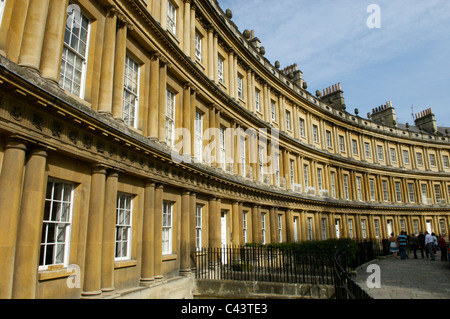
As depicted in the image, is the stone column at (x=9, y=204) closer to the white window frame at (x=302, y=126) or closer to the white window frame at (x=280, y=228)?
the white window frame at (x=280, y=228)

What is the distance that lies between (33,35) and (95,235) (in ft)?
15.3

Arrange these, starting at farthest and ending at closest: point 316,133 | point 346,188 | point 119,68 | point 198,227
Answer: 1. point 346,188
2. point 316,133
3. point 198,227
4. point 119,68

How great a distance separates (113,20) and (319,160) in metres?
22.6

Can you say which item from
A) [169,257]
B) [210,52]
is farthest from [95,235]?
[210,52]

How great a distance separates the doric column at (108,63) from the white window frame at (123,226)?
2693 mm

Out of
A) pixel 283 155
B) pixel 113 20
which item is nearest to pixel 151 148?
pixel 113 20

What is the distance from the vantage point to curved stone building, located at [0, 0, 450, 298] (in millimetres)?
6289

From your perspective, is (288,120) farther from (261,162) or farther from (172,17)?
(172,17)

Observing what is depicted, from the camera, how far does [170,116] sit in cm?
1274

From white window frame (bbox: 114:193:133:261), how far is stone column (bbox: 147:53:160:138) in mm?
2377

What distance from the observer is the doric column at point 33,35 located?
21.2ft

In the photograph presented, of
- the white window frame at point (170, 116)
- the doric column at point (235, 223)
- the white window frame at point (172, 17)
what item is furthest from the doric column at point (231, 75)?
the doric column at point (235, 223)

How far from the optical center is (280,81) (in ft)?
79.0
